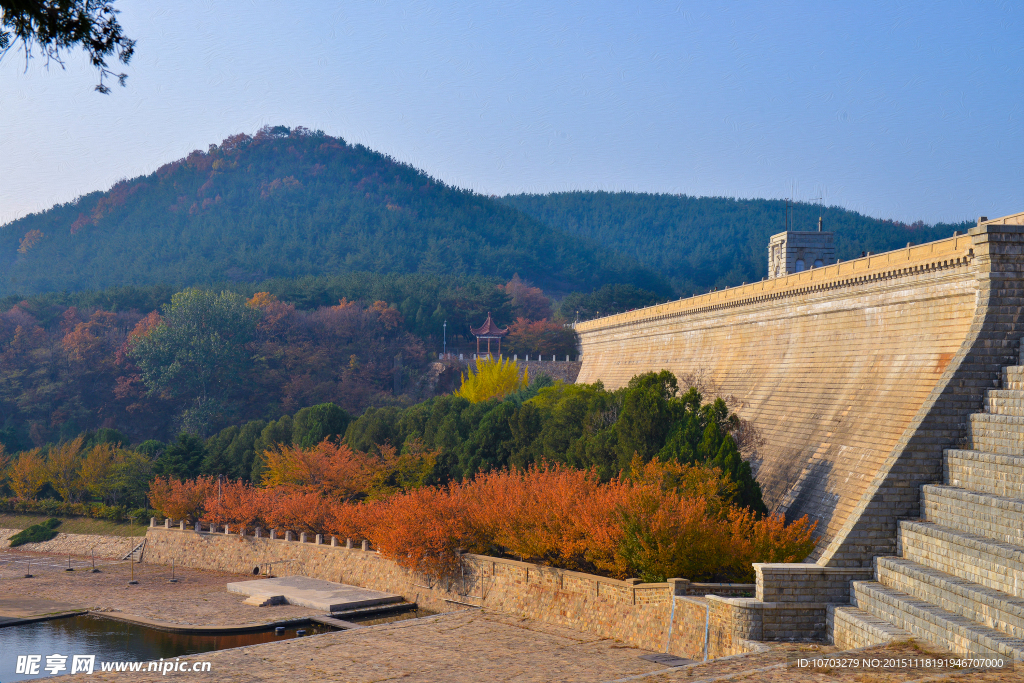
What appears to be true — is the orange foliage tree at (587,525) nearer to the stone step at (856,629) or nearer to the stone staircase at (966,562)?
the stone step at (856,629)

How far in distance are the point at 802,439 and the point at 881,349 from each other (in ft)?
12.5

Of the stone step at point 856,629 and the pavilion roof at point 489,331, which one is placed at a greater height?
the pavilion roof at point 489,331

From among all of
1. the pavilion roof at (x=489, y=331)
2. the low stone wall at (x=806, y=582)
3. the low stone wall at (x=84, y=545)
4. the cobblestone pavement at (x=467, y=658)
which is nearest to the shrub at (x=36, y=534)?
the low stone wall at (x=84, y=545)

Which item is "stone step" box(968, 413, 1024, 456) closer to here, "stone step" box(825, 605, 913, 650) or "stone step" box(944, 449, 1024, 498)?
"stone step" box(944, 449, 1024, 498)

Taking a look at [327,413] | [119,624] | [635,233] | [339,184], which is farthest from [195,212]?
[119,624]

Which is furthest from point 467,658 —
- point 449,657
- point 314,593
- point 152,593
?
point 152,593

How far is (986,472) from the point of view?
17.6m

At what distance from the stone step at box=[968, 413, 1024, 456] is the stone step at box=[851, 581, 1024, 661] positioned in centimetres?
366

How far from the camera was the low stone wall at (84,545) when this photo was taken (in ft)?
152

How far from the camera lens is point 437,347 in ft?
287

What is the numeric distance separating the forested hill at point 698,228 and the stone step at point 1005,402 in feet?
332

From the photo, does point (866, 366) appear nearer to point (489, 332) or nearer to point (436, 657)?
point (436, 657)

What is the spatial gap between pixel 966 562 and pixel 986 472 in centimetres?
241

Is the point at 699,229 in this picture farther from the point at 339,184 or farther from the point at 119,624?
the point at 119,624
